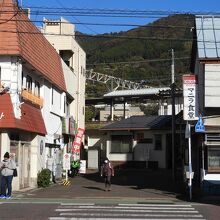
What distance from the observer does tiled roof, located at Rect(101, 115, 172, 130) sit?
47875mm

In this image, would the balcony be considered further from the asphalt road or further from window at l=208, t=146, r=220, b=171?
window at l=208, t=146, r=220, b=171

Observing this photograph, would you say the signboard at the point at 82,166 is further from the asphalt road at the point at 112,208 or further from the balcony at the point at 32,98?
the asphalt road at the point at 112,208

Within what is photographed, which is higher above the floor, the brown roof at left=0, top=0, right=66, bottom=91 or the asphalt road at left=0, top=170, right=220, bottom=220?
the brown roof at left=0, top=0, right=66, bottom=91

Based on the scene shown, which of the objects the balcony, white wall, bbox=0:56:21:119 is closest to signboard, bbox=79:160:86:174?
the balcony

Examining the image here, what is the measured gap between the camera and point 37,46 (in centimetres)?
2650

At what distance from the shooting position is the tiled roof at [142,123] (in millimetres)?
47875

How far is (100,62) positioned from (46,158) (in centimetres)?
7133

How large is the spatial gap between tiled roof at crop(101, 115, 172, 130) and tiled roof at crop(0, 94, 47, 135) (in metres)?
21.6

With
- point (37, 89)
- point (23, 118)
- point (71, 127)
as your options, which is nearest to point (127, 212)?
point (23, 118)

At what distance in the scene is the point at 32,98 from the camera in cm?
2531

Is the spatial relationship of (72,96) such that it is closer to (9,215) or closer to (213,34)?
(213,34)

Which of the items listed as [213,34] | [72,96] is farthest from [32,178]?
[72,96]

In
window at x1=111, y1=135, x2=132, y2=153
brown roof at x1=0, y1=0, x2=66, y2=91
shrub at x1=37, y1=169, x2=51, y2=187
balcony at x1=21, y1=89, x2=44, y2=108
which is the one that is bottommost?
shrub at x1=37, y1=169, x2=51, y2=187

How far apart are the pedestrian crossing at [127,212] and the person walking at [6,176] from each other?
12.3ft
